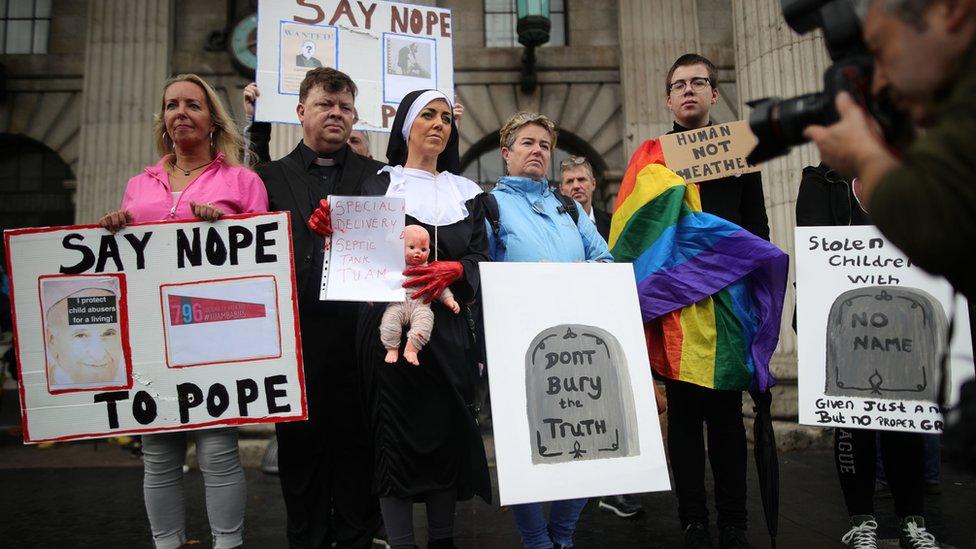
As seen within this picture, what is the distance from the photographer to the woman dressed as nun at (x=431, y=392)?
7.43 ft

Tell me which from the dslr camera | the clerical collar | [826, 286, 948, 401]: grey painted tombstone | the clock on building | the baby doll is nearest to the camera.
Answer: the dslr camera

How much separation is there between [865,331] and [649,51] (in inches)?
247

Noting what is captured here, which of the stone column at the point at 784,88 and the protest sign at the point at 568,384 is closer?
the protest sign at the point at 568,384

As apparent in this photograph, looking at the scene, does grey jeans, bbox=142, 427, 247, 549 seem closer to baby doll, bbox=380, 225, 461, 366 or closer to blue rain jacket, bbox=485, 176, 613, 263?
baby doll, bbox=380, 225, 461, 366

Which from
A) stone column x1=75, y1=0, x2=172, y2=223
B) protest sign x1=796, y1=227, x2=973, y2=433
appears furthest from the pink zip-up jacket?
stone column x1=75, y1=0, x2=172, y2=223

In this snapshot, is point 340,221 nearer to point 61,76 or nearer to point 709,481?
point 709,481

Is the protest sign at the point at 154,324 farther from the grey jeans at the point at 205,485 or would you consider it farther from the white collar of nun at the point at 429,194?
the white collar of nun at the point at 429,194

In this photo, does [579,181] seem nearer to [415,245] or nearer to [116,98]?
[415,245]

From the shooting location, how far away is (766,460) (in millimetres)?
2701

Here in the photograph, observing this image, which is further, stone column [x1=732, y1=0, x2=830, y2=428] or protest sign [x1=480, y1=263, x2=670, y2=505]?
stone column [x1=732, y1=0, x2=830, y2=428]

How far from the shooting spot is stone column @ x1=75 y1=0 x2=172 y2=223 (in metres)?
7.67

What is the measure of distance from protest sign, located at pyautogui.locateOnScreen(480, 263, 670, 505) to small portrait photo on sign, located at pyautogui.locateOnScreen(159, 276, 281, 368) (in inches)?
32.6

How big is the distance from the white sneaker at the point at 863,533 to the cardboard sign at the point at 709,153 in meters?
1.55

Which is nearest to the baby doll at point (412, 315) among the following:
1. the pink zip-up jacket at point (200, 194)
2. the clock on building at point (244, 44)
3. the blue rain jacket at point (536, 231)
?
the blue rain jacket at point (536, 231)
